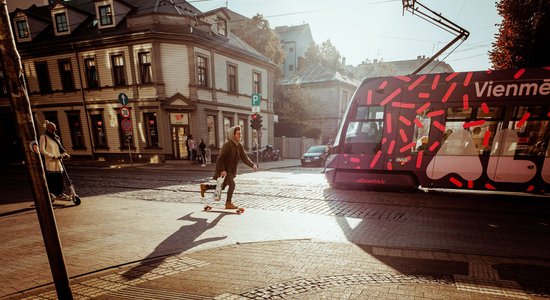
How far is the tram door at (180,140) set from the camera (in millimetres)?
17719

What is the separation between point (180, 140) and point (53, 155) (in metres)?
11.3

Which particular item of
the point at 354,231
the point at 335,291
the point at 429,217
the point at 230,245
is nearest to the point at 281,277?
the point at 335,291

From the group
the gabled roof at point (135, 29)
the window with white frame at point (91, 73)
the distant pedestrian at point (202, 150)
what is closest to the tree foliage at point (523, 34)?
the gabled roof at point (135, 29)

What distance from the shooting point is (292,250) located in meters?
3.91

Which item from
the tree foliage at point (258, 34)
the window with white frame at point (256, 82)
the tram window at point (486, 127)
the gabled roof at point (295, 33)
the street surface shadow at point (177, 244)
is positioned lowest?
the street surface shadow at point (177, 244)

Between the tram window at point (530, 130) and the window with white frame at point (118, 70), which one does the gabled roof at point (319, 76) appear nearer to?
the window with white frame at point (118, 70)

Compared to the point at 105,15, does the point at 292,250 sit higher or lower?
lower

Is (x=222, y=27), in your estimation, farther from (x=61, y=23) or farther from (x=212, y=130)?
(x=61, y=23)

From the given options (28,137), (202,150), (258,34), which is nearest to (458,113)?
(28,137)

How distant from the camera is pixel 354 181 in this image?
8055 mm

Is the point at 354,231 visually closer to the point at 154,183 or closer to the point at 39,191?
the point at 39,191

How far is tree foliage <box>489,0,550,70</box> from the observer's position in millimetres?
10742

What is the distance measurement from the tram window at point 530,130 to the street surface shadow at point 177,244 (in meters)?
7.58

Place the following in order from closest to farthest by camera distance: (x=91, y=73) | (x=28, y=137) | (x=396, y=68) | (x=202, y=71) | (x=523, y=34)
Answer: (x=28, y=137) → (x=523, y=34) → (x=202, y=71) → (x=91, y=73) → (x=396, y=68)
